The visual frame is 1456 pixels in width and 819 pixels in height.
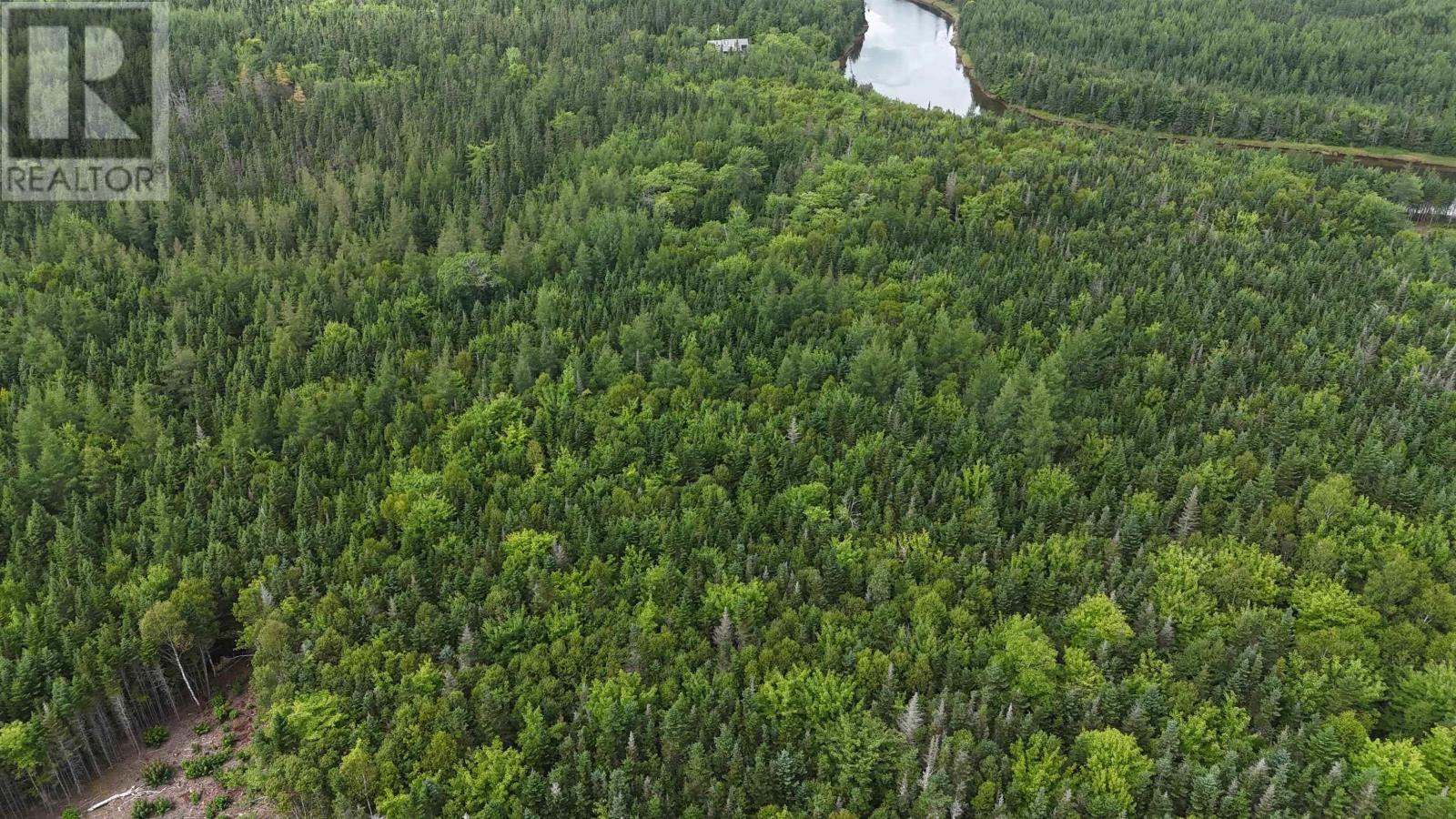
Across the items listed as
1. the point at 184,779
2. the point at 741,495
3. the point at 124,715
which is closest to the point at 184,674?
the point at 124,715

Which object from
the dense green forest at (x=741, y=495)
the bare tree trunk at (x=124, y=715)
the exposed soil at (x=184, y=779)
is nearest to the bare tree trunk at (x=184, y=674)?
the dense green forest at (x=741, y=495)

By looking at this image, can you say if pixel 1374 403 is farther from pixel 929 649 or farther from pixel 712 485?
pixel 712 485

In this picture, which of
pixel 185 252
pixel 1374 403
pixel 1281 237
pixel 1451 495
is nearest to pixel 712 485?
pixel 1451 495

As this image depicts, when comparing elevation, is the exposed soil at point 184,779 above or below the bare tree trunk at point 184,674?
below

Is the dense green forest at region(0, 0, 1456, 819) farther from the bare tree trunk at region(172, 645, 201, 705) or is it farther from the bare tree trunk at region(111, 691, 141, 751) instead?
the bare tree trunk at region(172, 645, 201, 705)

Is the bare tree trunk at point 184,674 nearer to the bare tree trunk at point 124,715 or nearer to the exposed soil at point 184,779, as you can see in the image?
the exposed soil at point 184,779

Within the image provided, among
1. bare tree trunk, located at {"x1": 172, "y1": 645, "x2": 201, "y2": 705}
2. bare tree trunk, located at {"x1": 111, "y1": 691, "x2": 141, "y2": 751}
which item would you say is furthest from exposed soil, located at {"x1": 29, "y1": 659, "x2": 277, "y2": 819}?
bare tree trunk, located at {"x1": 111, "y1": 691, "x2": 141, "y2": 751}

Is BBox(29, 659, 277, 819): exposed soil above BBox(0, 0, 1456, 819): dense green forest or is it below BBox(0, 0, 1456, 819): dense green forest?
below

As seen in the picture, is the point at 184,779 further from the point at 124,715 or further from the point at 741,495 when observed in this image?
the point at 741,495
